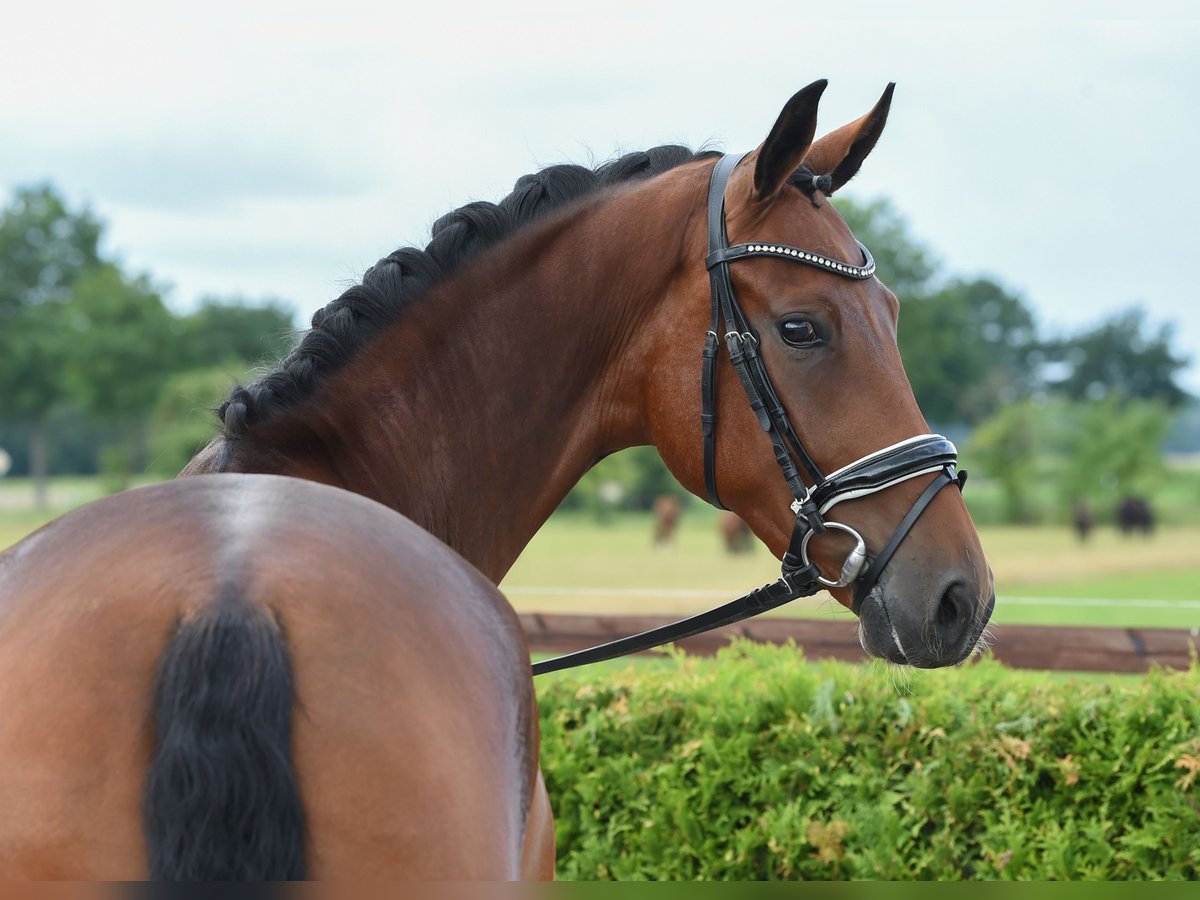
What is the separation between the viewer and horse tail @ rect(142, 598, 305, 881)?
1.35 metres

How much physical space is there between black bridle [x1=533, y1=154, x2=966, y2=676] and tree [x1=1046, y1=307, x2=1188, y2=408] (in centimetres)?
9895

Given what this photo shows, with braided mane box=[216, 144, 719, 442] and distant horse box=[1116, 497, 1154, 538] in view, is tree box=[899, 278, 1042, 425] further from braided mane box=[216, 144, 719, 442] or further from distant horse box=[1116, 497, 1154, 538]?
braided mane box=[216, 144, 719, 442]

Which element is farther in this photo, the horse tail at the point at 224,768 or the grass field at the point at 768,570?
the grass field at the point at 768,570

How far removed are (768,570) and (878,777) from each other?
22.0 metres

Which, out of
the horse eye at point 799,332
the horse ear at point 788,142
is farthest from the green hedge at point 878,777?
the horse ear at point 788,142

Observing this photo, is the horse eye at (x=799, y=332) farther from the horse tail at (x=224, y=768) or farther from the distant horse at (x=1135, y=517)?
the distant horse at (x=1135, y=517)

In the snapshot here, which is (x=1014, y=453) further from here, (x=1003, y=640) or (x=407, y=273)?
(x=407, y=273)

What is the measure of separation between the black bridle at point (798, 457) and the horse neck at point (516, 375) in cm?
23

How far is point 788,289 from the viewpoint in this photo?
2.61m

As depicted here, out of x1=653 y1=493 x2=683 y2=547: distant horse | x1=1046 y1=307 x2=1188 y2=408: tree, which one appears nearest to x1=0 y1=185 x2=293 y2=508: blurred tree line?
x1=653 y1=493 x2=683 y2=547: distant horse

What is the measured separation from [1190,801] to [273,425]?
3.33 m

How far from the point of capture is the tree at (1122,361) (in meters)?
94.6

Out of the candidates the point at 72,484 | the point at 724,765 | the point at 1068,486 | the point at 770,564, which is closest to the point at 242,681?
the point at 724,765

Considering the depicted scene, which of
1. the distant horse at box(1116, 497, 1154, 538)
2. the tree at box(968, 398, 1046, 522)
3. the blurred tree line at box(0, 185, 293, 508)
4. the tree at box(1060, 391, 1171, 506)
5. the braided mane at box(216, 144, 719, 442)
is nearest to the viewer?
the braided mane at box(216, 144, 719, 442)
